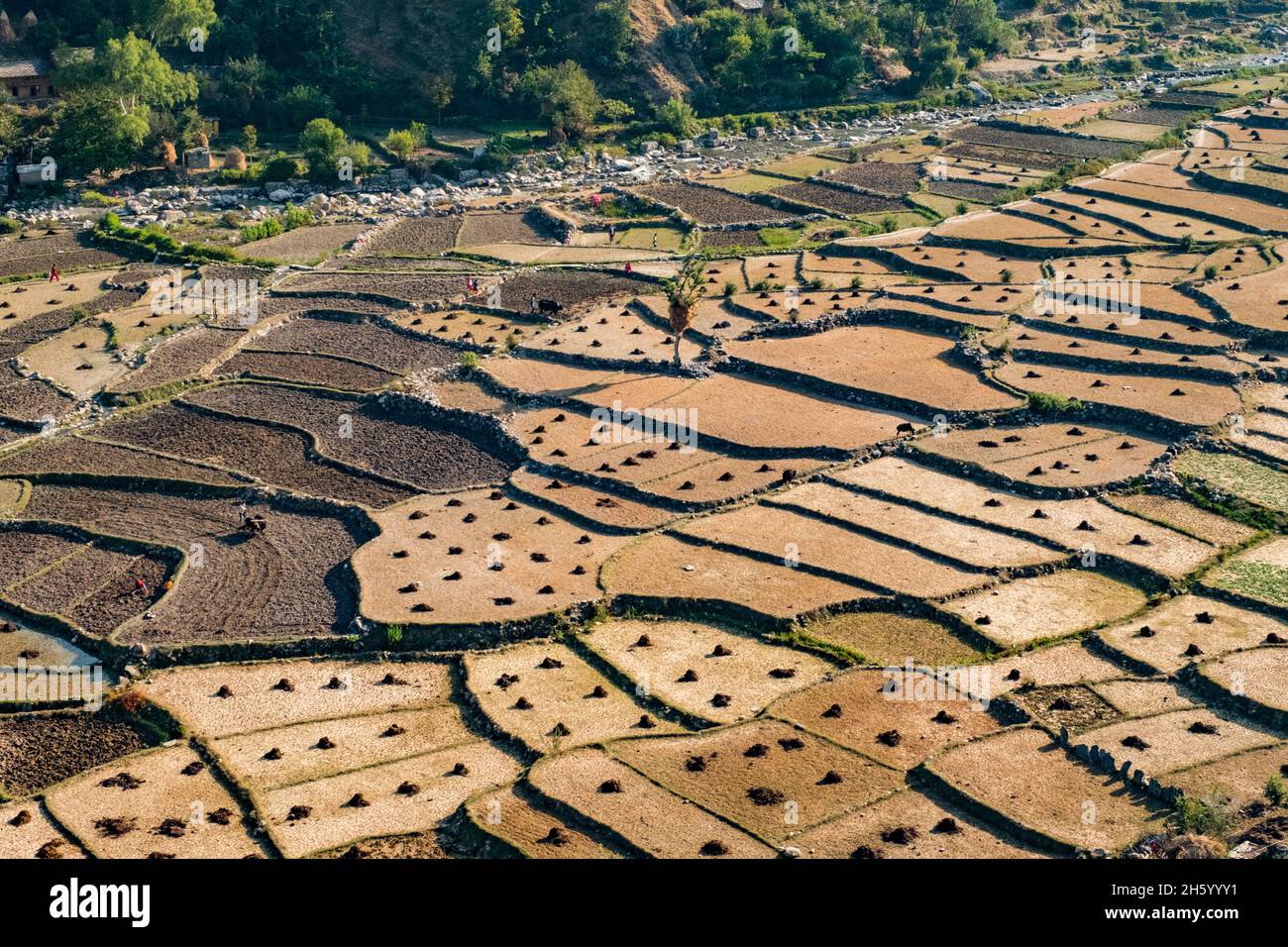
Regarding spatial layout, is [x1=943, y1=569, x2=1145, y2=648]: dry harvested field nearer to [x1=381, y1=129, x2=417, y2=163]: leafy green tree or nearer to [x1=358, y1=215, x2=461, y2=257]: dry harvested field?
[x1=358, y1=215, x2=461, y2=257]: dry harvested field

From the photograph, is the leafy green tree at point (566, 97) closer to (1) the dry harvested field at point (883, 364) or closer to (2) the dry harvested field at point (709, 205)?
(2) the dry harvested field at point (709, 205)

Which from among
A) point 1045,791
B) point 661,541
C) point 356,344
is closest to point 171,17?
point 356,344

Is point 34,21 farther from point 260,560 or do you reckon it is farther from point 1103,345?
point 1103,345

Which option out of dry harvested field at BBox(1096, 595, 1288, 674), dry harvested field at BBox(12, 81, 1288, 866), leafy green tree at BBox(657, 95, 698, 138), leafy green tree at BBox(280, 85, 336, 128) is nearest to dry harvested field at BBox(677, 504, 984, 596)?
dry harvested field at BBox(12, 81, 1288, 866)

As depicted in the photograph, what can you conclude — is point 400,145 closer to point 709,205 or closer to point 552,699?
point 709,205

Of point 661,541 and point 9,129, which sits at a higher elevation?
point 9,129

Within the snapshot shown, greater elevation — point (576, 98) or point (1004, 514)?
point (576, 98)
